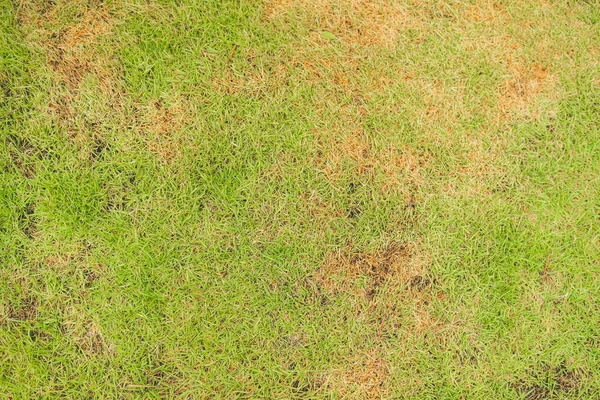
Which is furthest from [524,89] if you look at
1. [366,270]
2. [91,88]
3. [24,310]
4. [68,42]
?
[24,310]

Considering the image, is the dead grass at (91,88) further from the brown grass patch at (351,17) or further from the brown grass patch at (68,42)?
the brown grass patch at (351,17)

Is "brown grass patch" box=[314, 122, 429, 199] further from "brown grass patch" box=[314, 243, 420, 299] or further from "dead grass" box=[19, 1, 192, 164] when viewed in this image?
"dead grass" box=[19, 1, 192, 164]

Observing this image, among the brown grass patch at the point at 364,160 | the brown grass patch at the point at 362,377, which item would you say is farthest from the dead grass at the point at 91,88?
the brown grass patch at the point at 362,377

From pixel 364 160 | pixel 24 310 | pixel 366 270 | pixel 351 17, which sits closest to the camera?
pixel 24 310

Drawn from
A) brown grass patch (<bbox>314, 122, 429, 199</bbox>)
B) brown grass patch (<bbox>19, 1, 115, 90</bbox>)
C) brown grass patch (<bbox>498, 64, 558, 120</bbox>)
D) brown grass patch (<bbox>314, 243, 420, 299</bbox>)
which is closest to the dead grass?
brown grass patch (<bbox>19, 1, 115, 90</bbox>)

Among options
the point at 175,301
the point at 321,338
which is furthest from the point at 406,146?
the point at 175,301

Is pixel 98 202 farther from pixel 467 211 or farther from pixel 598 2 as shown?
pixel 598 2

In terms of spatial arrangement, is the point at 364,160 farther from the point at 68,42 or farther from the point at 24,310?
the point at 24,310
